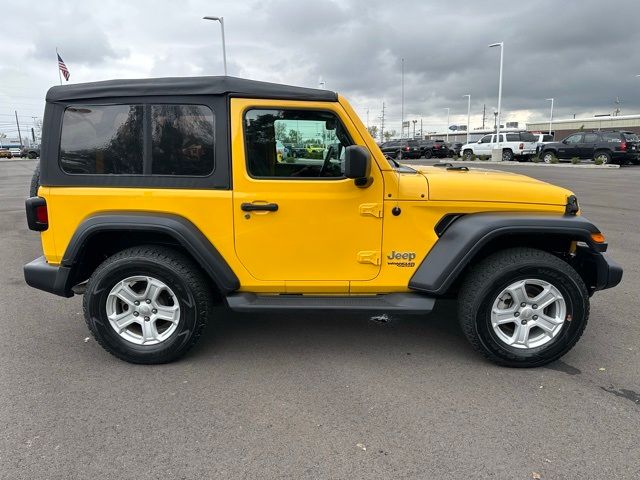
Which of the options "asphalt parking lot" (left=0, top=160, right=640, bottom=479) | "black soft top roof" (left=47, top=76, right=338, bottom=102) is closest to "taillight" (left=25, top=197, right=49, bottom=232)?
"black soft top roof" (left=47, top=76, right=338, bottom=102)

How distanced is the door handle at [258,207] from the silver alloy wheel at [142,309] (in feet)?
2.63

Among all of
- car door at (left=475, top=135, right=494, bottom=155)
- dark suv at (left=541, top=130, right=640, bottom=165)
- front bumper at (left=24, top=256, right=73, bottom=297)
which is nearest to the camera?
front bumper at (left=24, top=256, right=73, bottom=297)

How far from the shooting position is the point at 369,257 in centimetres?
338

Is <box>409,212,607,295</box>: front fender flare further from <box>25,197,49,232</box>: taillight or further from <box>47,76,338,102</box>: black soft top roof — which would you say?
<box>25,197,49,232</box>: taillight

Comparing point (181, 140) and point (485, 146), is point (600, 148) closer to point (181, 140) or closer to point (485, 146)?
point (485, 146)

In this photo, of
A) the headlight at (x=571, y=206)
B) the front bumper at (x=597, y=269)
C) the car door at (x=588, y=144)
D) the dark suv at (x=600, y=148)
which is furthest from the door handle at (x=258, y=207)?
the car door at (x=588, y=144)

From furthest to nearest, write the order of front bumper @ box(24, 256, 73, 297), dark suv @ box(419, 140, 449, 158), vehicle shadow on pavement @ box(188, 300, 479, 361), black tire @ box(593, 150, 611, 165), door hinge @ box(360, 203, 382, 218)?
1. dark suv @ box(419, 140, 449, 158)
2. black tire @ box(593, 150, 611, 165)
3. vehicle shadow on pavement @ box(188, 300, 479, 361)
4. front bumper @ box(24, 256, 73, 297)
5. door hinge @ box(360, 203, 382, 218)

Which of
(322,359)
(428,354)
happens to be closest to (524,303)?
(428,354)

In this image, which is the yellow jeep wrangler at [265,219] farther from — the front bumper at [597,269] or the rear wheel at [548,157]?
the rear wheel at [548,157]

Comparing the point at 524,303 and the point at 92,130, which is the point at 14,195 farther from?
the point at 524,303

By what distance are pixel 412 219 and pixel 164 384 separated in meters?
2.03

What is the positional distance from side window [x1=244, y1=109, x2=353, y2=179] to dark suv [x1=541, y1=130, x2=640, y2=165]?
75.4 ft

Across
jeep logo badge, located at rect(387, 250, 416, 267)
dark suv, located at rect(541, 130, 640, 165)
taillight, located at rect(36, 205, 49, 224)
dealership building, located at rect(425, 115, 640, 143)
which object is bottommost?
jeep logo badge, located at rect(387, 250, 416, 267)

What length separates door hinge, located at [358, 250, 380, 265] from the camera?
338cm
